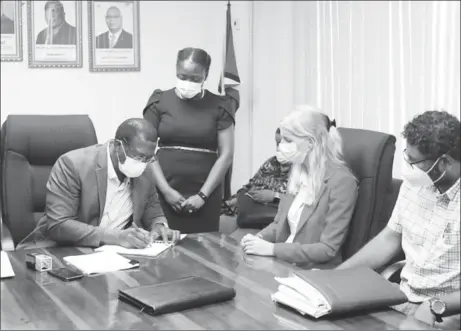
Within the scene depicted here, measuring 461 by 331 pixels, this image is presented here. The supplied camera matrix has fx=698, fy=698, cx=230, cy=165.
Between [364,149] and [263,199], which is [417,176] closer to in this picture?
[364,149]

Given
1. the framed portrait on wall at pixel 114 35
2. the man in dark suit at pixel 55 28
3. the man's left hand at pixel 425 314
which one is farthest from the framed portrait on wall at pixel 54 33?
the man's left hand at pixel 425 314

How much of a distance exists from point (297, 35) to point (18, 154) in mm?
2812

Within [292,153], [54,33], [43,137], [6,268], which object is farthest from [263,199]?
[6,268]

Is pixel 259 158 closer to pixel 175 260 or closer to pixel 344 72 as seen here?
pixel 344 72

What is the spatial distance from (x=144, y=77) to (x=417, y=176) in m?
3.33

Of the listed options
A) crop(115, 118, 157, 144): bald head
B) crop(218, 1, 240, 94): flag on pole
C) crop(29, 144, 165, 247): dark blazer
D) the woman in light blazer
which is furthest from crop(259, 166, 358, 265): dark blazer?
crop(218, 1, 240, 94): flag on pole

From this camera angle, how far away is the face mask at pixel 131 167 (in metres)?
3.09

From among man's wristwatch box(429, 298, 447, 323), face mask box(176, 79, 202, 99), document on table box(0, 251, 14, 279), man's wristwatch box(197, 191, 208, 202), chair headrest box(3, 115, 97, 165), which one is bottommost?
man's wristwatch box(429, 298, 447, 323)

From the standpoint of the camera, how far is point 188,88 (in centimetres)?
392

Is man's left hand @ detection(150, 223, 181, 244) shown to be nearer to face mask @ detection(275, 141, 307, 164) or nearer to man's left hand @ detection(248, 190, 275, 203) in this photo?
face mask @ detection(275, 141, 307, 164)

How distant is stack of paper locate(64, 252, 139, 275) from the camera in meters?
2.58

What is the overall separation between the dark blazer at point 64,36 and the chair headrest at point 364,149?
262cm

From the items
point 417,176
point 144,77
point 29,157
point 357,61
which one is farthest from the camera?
point 144,77

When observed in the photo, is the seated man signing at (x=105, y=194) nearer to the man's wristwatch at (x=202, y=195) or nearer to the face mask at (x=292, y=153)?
the face mask at (x=292, y=153)
